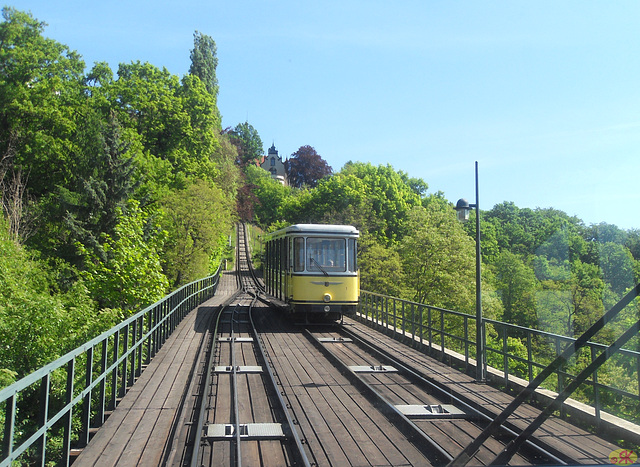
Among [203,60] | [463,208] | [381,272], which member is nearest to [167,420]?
[463,208]

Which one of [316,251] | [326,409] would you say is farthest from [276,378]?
[316,251]

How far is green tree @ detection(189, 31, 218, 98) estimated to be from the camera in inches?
2363

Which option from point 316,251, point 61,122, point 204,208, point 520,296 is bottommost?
point 520,296

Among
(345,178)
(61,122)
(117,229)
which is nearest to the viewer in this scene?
(117,229)

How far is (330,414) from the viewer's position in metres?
8.06

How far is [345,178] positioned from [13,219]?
3617 centimetres

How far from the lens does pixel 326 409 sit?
27.4ft

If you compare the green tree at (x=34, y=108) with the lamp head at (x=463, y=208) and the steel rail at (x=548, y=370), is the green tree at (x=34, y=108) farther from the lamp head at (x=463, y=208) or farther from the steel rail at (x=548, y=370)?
the steel rail at (x=548, y=370)

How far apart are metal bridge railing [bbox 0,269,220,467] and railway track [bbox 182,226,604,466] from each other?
4.07ft

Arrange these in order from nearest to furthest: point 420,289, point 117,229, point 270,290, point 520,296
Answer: point 117,229 < point 270,290 < point 420,289 < point 520,296

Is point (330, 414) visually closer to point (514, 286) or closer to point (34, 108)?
point (34, 108)

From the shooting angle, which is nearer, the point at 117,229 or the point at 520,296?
the point at 117,229

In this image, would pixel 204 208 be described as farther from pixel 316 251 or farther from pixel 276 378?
pixel 276 378

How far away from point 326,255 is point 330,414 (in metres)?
9.72
